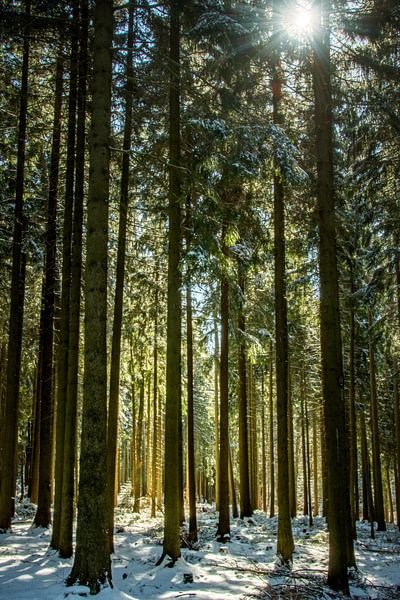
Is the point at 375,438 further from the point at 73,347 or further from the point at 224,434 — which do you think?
the point at 73,347

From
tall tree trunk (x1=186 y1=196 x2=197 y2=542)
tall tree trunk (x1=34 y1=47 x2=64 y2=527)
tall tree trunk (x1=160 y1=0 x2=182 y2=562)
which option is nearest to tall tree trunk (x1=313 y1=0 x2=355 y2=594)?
tall tree trunk (x1=160 y1=0 x2=182 y2=562)

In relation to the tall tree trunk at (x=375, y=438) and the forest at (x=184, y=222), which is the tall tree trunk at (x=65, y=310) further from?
the tall tree trunk at (x=375, y=438)

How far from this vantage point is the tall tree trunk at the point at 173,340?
869cm

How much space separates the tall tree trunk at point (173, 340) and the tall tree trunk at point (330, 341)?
9.05ft

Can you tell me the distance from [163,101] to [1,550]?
10.5 m

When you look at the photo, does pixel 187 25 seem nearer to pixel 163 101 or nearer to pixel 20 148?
pixel 163 101

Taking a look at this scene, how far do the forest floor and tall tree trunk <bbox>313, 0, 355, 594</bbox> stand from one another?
724 mm

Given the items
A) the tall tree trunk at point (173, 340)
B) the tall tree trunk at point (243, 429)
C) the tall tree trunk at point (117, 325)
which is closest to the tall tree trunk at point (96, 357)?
the tall tree trunk at point (173, 340)

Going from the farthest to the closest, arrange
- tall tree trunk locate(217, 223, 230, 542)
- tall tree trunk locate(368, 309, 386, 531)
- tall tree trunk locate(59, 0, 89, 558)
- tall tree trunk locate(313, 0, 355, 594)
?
1. tall tree trunk locate(368, 309, 386, 531)
2. tall tree trunk locate(217, 223, 230, 542)
3. tall tree trunk locate(59, 0, 89, 558)
4. tall tree trunk locate(313, 0, 355, 594)

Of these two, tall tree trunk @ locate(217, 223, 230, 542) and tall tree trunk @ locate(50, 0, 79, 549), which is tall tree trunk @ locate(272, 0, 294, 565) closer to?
tall tree trunk @ locate(217, 223, 230, 542)

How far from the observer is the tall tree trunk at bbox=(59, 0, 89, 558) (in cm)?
866

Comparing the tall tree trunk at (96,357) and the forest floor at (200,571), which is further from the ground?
the tall tree trunk at (96,357)

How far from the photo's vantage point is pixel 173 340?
30.3ft

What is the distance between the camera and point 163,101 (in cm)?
1103
